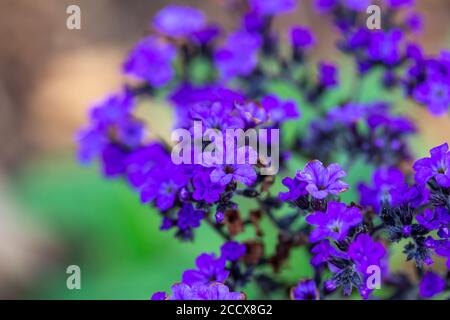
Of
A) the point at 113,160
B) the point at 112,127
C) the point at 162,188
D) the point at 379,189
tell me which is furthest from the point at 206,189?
the point at 112,127

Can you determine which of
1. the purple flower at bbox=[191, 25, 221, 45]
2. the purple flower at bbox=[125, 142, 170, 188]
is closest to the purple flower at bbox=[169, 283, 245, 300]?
the purple flower at bbox=[125, 142, 170, 188]

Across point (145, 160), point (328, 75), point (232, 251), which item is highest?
point (328, 75)

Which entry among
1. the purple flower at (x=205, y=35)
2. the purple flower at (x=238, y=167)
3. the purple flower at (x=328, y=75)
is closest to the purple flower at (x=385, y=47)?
the purple flower at (x=328, y=75)

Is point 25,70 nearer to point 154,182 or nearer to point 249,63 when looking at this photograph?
point 249,63

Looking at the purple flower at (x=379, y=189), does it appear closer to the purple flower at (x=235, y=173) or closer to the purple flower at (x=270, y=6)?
the purple flower at (x=235, y=173)

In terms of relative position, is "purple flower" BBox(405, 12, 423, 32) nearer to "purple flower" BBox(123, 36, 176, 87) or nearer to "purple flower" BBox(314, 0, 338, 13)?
"purple flower" BBox(314, 0, 338, 13)

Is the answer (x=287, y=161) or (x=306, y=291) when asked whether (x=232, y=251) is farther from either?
(x=287, y=161)
